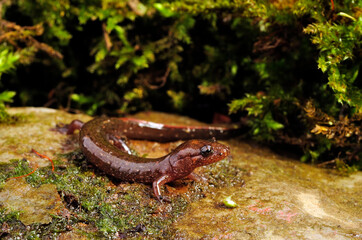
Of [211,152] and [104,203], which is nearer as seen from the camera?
[104,203]

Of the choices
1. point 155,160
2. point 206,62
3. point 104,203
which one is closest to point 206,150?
point 155,160

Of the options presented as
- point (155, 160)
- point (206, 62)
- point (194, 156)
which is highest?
point (206, 62)

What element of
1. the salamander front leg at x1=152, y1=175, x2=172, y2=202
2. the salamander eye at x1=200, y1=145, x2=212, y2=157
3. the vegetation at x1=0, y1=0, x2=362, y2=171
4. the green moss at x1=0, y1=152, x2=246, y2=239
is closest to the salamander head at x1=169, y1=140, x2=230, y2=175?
the salamander eye at x1=200, y1=145, x2=212, y2=157

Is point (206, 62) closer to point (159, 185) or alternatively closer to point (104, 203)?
point (159, 185)

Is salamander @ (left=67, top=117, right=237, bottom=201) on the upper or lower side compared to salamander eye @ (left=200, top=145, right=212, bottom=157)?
lower

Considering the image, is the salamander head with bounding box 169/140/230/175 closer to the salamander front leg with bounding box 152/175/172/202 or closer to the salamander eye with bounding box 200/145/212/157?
the salamander eye with bounding box 200/145/212/157

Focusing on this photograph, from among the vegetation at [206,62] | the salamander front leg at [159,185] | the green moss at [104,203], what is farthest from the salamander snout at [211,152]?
the vegetation at [206,62]
